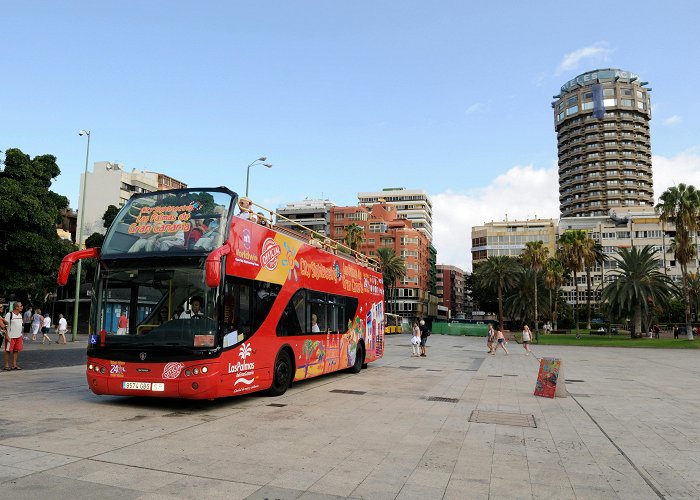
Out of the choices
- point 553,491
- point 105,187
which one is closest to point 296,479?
point 553,491

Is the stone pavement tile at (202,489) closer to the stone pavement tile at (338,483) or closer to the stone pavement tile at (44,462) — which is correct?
the stone pavement tile at (338,483)

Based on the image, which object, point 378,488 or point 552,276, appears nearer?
point 378,488

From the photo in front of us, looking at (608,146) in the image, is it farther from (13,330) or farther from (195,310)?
(195,310)

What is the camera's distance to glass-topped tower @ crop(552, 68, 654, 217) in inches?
5187

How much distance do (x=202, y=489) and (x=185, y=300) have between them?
4.39 metres

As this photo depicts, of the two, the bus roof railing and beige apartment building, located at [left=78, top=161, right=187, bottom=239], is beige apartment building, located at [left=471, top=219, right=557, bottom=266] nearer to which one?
beige apartment building, located at [left=78, top=161, right=187, bottom=239]

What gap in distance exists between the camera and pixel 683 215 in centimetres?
4938

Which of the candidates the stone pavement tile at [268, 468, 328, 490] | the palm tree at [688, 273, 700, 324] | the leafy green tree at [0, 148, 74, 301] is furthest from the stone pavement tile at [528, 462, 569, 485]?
the palm tree at [688, 273, 700, 324]

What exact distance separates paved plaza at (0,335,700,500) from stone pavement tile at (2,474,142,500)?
2 cm

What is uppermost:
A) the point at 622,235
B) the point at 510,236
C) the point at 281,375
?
the point at 510,236

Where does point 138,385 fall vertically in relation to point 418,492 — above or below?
above

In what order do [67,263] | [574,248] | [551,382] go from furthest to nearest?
1. [574,248]
2. [551,382]
3. [67,263]

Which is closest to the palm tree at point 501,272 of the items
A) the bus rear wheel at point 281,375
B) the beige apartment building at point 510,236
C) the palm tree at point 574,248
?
the palm tree at point 574,248

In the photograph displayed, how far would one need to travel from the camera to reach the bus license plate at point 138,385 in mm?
8727
